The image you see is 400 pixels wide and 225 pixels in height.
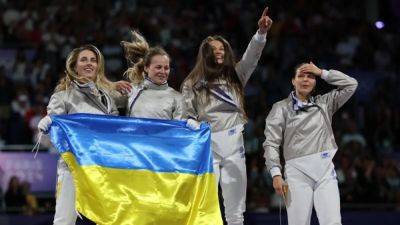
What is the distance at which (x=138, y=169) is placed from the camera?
230 inches

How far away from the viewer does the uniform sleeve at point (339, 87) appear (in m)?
6.35

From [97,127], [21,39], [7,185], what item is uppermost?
[21,39]

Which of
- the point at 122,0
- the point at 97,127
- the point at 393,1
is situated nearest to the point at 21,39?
the point at 122,0

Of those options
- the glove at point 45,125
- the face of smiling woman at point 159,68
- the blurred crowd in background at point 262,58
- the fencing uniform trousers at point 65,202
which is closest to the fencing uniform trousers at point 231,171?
the face of smiling woman at point 159,68

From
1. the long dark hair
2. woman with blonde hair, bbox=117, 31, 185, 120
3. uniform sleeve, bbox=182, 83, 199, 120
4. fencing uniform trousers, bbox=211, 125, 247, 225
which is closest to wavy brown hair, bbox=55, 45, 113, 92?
woman with blonde hair, bbox=117, 31, 185, 120

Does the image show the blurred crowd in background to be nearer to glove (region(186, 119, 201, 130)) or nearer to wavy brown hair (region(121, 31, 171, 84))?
wavy brown hair (region(121, 31, 171, 84))

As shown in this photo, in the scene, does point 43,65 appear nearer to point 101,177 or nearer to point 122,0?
point 122,0

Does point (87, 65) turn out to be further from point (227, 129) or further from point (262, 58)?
point (262, 58)

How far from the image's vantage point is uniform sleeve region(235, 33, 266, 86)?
6.44m

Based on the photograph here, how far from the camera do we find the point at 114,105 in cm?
627

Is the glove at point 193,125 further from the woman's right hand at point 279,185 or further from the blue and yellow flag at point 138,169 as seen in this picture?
the woman's right hand at point 279,185

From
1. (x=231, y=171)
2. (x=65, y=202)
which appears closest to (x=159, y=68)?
(x=231, y=171)

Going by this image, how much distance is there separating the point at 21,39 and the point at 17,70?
937 mm

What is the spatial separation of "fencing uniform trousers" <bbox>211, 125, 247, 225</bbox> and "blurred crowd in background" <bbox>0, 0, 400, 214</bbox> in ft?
10.1
